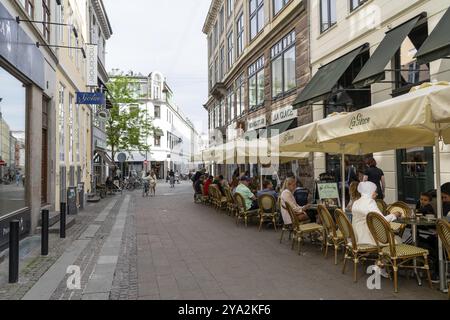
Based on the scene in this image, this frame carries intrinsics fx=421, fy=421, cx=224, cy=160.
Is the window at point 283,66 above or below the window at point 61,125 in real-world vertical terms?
above

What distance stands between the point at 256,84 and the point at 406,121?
65.8 feet

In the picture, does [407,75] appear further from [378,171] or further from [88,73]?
[88,73]

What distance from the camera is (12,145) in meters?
9.19

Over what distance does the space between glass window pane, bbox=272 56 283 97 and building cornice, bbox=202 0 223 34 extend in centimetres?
1779

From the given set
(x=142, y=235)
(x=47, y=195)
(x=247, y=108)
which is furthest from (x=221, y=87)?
(x=142, y=235)

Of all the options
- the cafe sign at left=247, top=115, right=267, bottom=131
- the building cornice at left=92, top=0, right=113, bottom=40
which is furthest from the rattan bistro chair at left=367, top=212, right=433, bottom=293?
the building cornice at left=92, top=0, right=113, bottom=40

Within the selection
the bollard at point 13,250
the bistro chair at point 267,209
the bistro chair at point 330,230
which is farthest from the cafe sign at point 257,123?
the bollard at point 13,250

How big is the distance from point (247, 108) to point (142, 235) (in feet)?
56.5

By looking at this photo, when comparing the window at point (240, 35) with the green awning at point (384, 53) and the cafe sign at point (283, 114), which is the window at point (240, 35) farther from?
the green awning at point (384, 53)

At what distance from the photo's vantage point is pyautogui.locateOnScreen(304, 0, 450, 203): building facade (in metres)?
10.2

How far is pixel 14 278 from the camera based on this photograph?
19.0ft

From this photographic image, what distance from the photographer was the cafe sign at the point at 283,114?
60.2ft

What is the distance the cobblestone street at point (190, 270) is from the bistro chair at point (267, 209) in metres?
0.36

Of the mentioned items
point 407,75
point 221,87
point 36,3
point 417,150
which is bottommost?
point 417,150
